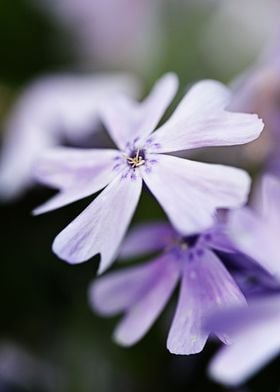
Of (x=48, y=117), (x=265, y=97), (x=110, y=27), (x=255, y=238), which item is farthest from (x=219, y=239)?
(x=110, y=27)

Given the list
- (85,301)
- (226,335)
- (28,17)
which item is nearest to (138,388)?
(85,301)

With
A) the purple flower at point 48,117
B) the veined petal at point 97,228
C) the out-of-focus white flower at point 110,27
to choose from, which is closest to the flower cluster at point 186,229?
the veined petal at point 97,228

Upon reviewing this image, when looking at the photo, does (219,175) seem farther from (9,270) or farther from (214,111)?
(9,270)

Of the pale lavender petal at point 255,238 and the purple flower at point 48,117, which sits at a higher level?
the purple flower at point 48,117

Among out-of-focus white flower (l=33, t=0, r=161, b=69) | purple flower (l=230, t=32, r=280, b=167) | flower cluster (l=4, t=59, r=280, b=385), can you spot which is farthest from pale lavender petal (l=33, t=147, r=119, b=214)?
out-of-focus white flower (l=33, t=0, r=161, b=69)

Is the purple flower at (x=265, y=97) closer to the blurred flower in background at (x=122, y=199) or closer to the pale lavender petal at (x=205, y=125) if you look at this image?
the blurred flower in background at (x=122, y=199)

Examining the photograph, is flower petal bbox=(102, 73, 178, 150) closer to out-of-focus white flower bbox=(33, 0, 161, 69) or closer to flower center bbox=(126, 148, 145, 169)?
flower center bbox=(126, 148, 145, 169)
